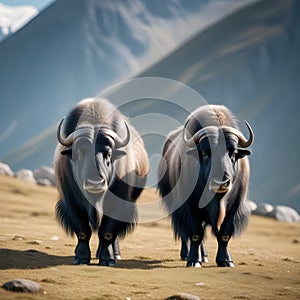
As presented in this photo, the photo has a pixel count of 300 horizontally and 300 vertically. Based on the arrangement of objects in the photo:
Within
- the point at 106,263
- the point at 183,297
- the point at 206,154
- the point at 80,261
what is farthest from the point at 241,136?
the point at 183,297

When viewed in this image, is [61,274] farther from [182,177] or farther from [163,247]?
[163,247]

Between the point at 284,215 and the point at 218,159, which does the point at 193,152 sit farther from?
the point at 284,215

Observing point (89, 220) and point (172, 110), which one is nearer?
point (89, 220)

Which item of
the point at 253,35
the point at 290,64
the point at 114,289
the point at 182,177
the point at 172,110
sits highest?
the point at 253,35

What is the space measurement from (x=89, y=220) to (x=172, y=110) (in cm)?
9568

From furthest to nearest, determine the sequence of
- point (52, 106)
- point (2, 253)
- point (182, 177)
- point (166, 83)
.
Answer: point (52, 106) → point (166, 83) → point (182, 177) → point (2, 253)

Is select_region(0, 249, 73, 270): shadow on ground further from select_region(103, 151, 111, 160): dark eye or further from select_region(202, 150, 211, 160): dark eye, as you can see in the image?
select_region(202, 150, 211, 160): dark eye

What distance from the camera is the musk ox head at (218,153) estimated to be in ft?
31.6

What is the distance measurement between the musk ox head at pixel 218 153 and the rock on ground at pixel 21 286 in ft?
11.4

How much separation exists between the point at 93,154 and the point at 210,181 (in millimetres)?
1845

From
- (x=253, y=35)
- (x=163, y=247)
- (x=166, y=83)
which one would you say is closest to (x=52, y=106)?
(x=166, y=83)

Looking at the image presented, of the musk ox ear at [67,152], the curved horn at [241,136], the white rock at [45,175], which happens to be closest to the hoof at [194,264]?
the curved horn at [241,136]

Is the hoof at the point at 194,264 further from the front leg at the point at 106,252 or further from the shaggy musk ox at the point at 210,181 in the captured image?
the front leg at the point at 106,252

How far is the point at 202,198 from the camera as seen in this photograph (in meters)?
10.4
